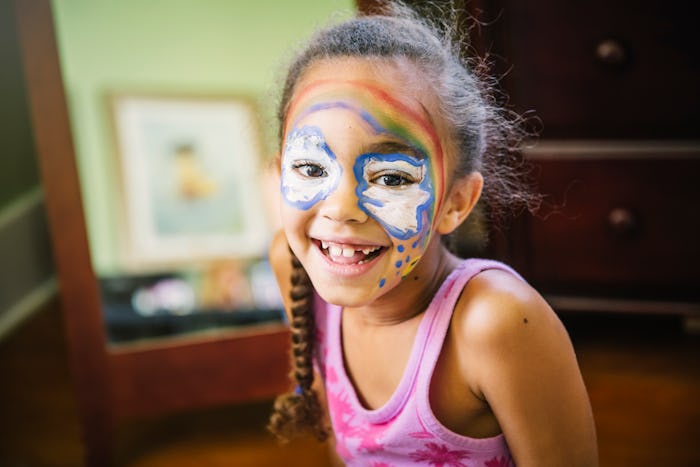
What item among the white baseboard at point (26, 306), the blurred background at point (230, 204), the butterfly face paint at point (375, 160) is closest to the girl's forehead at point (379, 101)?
the butterfly face paint at point (375, 160)

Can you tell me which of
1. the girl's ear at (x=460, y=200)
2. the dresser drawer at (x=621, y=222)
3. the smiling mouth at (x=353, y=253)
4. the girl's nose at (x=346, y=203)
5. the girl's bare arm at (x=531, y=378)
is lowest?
the dresser drawer at (x=621, y=222)

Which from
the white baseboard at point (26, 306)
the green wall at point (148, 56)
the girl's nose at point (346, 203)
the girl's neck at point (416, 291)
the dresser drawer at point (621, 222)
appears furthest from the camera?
the white baseboard at point (26, 306)

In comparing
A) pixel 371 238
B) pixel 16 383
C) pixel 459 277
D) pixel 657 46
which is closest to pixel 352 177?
pixel 371 238

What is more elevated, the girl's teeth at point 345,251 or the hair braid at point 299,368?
the girl's teeth at point 345,251

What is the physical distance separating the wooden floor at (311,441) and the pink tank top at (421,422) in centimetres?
56

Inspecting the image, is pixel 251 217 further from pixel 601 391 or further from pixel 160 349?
pixel 601 391

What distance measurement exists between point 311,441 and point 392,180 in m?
0.84

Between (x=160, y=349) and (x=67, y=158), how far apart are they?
346mm

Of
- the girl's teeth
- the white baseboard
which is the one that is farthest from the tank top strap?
the white baseboard

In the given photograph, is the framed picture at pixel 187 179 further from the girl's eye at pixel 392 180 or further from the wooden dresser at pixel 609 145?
the girl's eye at pixel 392 180

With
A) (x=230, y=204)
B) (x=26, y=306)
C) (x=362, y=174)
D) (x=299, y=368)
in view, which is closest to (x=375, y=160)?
(x=362, y=174)

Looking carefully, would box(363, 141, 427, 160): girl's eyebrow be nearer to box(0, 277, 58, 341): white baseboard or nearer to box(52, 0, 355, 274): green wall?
box(52, 0, 355, 274): green wall

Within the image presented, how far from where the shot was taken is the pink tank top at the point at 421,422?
776 millimetres

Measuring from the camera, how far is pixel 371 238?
2.32 feet
